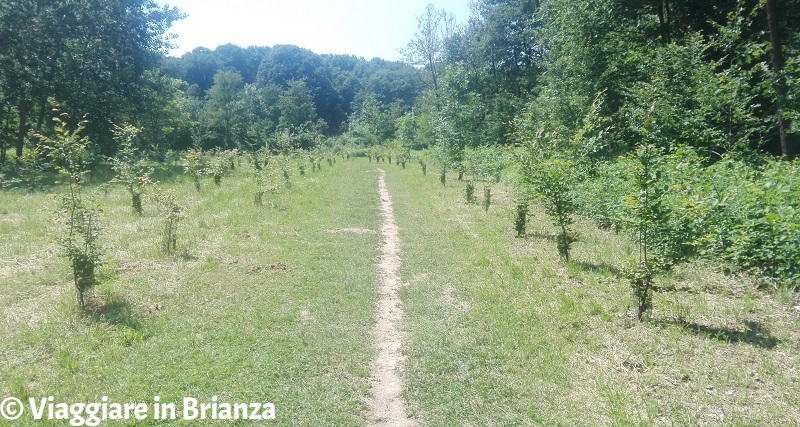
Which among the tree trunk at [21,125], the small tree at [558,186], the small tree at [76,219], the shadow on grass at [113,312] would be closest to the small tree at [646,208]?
the small tree at [558,186]

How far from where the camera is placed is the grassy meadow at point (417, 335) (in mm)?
4477

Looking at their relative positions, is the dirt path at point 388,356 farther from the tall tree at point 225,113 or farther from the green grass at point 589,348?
the tall tree at point 225,113

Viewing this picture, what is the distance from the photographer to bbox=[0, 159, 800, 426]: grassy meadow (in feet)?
14.7

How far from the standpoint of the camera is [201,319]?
644cm

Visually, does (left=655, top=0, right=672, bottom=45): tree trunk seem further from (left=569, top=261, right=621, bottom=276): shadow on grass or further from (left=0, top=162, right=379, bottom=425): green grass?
(left=0, top=162, right=379, bottom=425): green grass

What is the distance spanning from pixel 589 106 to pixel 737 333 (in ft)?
47.0

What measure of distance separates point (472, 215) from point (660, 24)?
450 inches

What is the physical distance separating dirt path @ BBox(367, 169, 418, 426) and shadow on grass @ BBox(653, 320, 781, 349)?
3.53m

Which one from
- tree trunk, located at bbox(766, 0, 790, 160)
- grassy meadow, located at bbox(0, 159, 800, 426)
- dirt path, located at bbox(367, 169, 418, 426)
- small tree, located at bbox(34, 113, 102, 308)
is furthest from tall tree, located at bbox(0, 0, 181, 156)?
tree trunk, located at bbox(766, 0, 790, 160)

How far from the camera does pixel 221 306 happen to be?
22.8ft

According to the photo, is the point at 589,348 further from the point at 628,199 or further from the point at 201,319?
the point at 201,319

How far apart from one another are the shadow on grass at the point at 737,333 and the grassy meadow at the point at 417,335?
0.09ft

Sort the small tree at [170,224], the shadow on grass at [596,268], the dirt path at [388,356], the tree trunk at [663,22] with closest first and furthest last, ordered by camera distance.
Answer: the dirt path at [388,356], the shadow on grass at [596,268], the small tree at [170,224], the tree trunk at [663,22]

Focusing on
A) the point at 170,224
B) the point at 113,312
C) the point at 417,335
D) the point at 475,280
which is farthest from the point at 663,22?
the point at 113,312
